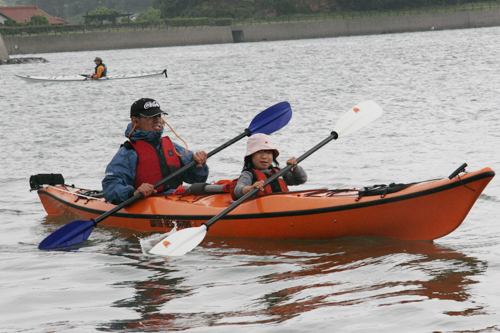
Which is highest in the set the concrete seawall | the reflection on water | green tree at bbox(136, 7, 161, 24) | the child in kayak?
green tree at bbox(136, 7, 161, 24)

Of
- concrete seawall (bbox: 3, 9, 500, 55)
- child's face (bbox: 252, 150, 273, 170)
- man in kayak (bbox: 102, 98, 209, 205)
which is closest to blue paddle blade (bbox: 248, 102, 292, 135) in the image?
man in kayak (bbox: 102, 98, 209, 205)

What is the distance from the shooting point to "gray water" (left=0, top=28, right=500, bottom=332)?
3.61 metres

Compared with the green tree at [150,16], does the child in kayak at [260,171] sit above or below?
below

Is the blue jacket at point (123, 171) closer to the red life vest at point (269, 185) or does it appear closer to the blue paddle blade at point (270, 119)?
the red life vest at point (269, 185)

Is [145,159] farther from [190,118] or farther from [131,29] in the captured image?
[131,29]

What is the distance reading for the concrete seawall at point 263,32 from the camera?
159 ft

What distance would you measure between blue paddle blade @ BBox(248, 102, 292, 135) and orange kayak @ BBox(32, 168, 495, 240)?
1.37 m

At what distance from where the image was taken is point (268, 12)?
58656mm

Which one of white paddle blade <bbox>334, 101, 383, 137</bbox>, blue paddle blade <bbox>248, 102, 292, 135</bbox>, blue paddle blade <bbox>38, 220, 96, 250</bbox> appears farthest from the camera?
blue paddle blade <bbox>248, 102, 292, 135</bbox>

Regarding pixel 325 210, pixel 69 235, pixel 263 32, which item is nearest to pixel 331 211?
pixel 325 210

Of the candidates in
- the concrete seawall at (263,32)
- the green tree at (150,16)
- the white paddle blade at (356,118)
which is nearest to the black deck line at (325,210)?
the white paddle blade at (356,118)

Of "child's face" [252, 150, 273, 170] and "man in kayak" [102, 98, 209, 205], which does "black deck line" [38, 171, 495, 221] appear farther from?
"child's face" [252, 150, 273, 170]

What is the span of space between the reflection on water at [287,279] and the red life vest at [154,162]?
81cm

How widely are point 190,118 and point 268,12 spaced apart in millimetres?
45203
